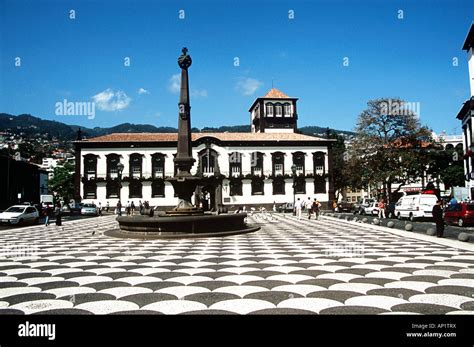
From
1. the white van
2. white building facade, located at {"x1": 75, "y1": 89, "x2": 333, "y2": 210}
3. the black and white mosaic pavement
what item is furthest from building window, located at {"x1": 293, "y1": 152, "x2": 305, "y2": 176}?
the black and white mosaic pavement

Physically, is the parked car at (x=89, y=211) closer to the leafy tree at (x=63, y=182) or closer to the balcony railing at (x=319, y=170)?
the leafy tree at (x=63, y=182)

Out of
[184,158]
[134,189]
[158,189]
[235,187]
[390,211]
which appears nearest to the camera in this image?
[184,158]

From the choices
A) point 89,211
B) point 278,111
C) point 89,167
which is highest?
point 278,111

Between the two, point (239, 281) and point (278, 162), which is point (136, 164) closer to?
point (278, 162)

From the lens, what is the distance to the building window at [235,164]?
171 ft

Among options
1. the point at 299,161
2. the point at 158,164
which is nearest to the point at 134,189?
the point at 158,164

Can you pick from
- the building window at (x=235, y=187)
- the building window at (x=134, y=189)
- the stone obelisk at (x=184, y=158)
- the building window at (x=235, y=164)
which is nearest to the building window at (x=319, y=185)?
the building window at (x=235, y=187)

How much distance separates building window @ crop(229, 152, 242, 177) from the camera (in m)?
52.2

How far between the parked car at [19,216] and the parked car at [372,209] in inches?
1054

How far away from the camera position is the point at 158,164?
169 ft

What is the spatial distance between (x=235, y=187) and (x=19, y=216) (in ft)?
105

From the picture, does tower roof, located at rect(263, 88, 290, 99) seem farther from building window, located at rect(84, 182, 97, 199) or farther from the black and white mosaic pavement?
the black and white mosaic pavement
